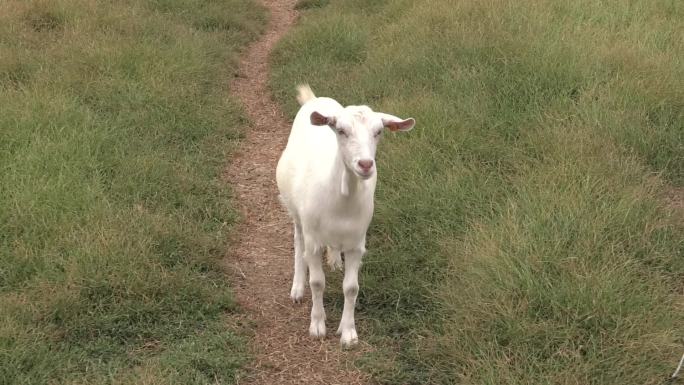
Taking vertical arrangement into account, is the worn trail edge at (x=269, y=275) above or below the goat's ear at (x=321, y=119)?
below

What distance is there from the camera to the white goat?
3391 millimetres

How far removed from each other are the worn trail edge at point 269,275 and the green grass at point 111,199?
16cm

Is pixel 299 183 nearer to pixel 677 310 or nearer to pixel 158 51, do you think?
pixel 677 310

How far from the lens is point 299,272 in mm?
4645

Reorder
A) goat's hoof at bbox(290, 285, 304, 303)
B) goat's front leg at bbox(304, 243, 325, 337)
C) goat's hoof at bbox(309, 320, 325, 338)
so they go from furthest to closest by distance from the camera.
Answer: goat's hoof at bbox(290, 285, 304, 303)
goat's hoof at bbox(309, 320, 325, 338)
goat's front leg at bbox(304, 243, 325, 337)

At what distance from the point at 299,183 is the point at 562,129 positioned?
2501 mm

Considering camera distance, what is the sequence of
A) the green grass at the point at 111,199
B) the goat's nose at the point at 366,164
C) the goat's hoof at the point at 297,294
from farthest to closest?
the goat's hoof at the point at 297,294 → the green grass at the point at 111,199 → the goat's nose at the point at 366,164

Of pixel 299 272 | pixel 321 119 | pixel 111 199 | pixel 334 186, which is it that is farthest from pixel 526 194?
pixel 111 199

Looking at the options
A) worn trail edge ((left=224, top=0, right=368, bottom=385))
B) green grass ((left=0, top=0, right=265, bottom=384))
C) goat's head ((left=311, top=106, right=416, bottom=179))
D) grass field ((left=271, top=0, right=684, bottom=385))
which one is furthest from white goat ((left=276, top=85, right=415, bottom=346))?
green grass ((left=0, top=0, right=265, bottom=384))

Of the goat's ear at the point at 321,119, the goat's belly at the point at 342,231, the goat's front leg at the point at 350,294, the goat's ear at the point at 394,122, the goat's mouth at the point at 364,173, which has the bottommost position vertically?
the goat's front leg at the point at 350,294

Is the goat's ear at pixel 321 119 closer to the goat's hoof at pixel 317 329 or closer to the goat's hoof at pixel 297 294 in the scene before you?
the goat's hoof at pixel 317 329

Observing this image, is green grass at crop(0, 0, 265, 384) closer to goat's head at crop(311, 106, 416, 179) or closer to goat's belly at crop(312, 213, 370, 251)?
goat's belly at crop(312, 213, 370, 251)

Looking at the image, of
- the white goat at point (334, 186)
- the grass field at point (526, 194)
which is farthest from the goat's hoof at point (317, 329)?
the grass field at point (526, 194)

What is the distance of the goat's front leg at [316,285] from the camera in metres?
4.05
